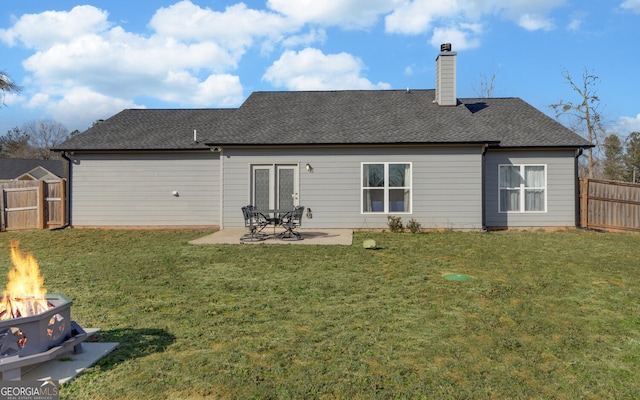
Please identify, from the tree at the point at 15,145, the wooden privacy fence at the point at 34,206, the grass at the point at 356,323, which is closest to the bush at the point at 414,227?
the grass at the point at 356,323

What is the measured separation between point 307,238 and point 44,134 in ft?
212

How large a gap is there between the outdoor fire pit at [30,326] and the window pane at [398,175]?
1015 centimetres

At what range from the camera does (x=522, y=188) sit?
12648mm

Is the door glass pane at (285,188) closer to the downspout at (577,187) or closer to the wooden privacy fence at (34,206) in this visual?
the wooden privacy fence at (34,206)

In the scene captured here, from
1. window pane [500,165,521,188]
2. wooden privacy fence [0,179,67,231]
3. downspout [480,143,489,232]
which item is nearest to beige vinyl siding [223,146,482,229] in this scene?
downspout [480,143,489,232]

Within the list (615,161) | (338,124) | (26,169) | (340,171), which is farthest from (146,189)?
(615,161)

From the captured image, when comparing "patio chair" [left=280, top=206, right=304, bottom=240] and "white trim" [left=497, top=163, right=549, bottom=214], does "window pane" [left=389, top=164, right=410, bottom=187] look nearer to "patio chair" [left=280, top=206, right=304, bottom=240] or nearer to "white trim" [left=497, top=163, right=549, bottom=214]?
"white trim" [left=497, top=163, right=549, bottom=214]

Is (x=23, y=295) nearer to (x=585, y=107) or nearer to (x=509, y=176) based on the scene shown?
(x=509, y=176)

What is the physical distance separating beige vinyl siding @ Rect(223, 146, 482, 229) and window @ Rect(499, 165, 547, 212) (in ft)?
4.55

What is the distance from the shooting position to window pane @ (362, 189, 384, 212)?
12.3 m

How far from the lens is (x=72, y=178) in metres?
13.4

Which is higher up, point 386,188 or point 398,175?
point 398,175

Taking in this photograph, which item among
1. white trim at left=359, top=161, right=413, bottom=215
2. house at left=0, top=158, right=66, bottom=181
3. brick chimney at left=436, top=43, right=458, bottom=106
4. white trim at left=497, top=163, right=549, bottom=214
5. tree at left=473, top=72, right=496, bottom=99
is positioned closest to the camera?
white trim at left=359, top=161, right=413, bottom=215

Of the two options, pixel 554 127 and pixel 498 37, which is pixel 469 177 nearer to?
pixel 554 127
